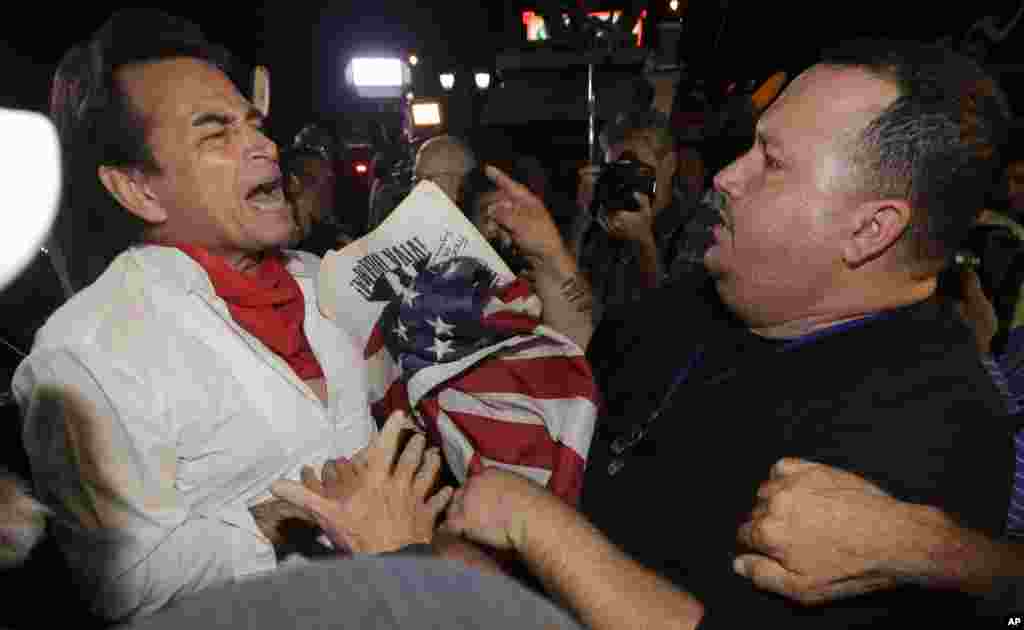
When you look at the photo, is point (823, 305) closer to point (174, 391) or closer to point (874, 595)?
point (874, 595)

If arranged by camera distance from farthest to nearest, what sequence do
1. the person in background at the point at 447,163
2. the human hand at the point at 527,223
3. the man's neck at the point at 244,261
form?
1. the person in background at the point at 447,163
2. the human hand at the point at 527,223
3. the man's neck at the point at 244,261

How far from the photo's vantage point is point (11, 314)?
8.16 feet

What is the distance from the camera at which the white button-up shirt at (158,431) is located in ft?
4.75

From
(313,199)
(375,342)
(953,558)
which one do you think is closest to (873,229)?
(953,558)

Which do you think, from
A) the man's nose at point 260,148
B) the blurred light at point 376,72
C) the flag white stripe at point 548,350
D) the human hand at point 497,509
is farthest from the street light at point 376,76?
the human hand at point 497,509

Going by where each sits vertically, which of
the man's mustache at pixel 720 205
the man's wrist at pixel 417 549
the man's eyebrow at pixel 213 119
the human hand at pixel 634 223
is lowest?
the man's wrist at pixel 417 549

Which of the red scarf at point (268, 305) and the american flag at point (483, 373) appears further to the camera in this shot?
the american flag at point (483, 373)

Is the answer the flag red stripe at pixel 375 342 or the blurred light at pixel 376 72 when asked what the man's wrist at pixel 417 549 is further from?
the blurred light at pixel 376 72

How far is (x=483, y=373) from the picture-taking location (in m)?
2.02

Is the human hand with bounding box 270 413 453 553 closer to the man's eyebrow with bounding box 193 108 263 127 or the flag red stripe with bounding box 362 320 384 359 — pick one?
the flag red stripe with bounding box 362 320 384 359

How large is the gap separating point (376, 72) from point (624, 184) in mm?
18559

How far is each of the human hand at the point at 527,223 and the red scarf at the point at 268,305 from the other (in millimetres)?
679

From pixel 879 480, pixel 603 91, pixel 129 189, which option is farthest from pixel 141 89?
pixel 603 91

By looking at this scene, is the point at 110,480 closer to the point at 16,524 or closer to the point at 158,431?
the point at 158,431
